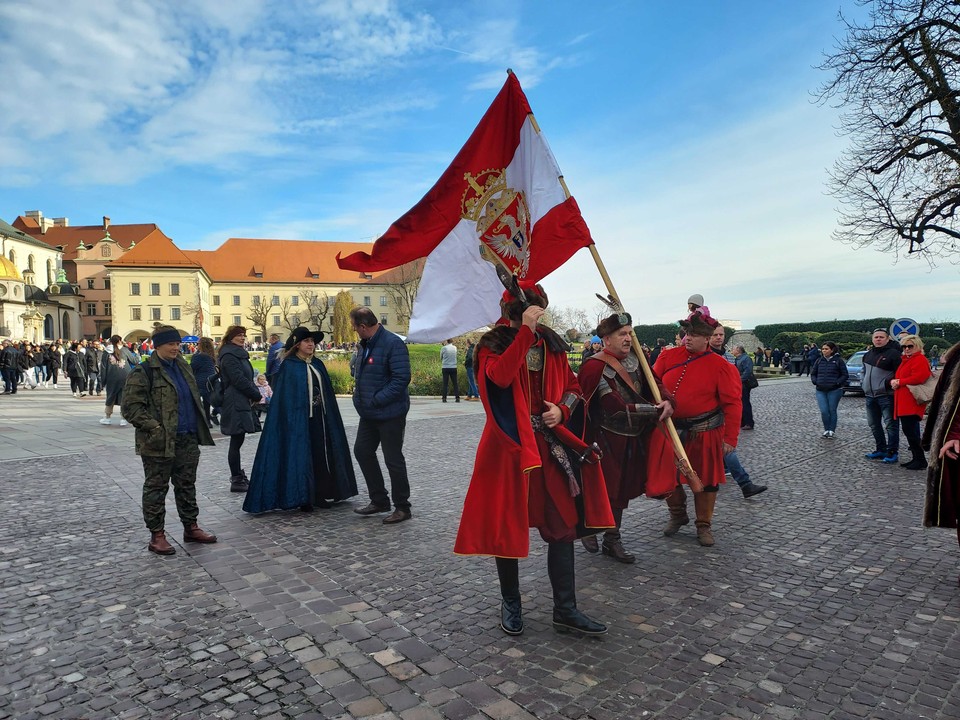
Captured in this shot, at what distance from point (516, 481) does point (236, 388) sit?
5054 millimetres

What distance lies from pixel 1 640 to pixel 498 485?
299 cm

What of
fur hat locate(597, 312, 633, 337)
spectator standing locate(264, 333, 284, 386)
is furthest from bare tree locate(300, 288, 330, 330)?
fur hat locate(597, 312, 633, 337)

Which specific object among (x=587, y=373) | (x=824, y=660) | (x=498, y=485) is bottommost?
(x=824, y=660)

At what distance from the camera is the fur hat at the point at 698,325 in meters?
5.65

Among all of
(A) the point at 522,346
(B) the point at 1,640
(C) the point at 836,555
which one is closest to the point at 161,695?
(B) the point at 1,640

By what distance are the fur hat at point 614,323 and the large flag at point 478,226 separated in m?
0.58

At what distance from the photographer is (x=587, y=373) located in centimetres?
479

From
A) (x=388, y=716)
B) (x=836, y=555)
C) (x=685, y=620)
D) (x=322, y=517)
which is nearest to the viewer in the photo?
(x=388, y=716)

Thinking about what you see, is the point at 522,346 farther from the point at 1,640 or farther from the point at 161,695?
the point at 1,640

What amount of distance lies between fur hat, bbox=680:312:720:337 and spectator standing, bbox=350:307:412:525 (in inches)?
103

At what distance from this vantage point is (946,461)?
4.61 metres

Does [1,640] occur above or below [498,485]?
below

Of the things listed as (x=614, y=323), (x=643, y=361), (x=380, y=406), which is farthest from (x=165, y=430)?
(x=643, y=361)

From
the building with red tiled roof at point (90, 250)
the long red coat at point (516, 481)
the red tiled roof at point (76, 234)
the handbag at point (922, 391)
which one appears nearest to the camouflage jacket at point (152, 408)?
the long red coat at point (516, 481)
